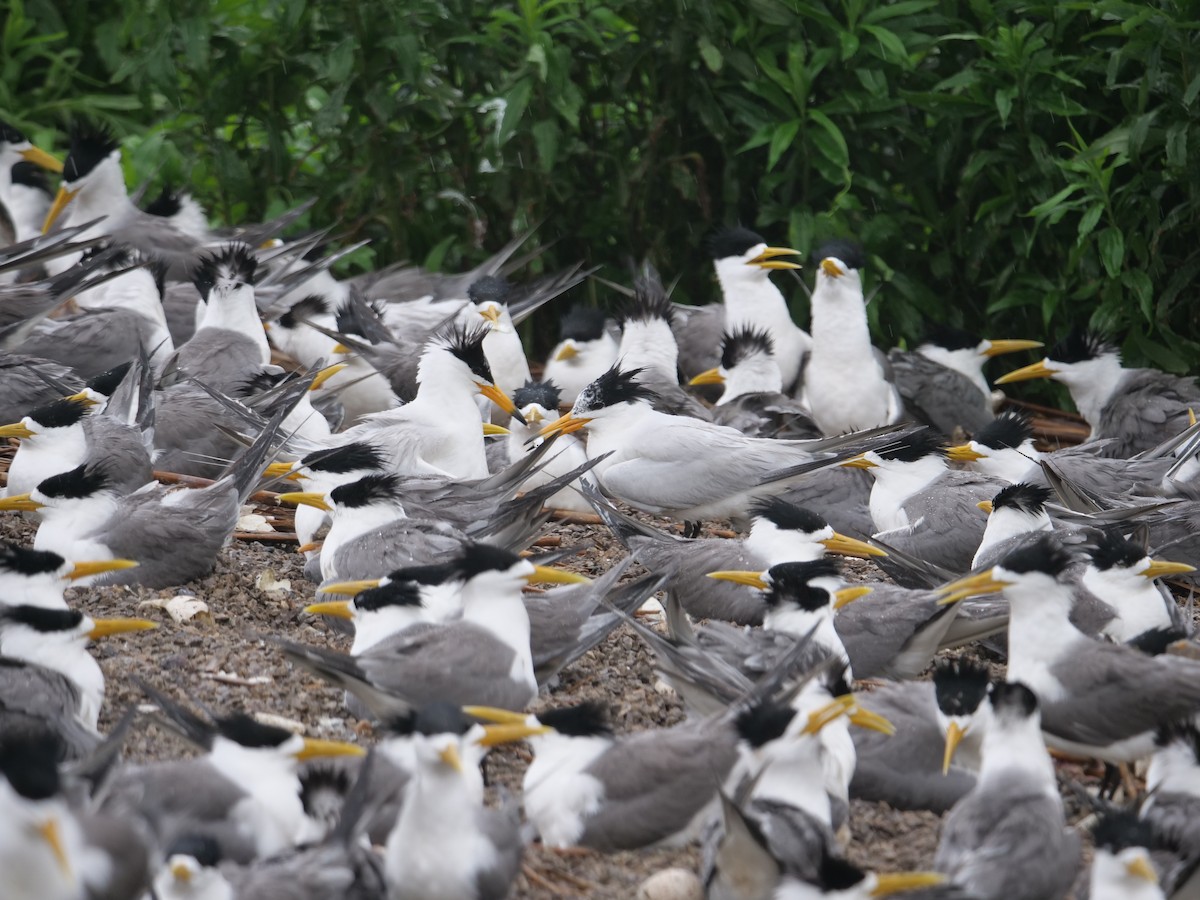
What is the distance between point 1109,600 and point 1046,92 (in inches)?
119

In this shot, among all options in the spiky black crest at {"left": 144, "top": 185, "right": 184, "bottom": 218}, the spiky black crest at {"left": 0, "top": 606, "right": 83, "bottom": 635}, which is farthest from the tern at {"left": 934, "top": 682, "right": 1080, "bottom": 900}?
the spiky black crest at {"left": 144, "top": 185, "right": 184, "bottom": 218}

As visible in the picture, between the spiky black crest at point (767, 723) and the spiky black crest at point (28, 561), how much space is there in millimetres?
1918

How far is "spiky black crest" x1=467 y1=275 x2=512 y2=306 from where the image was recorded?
683 centimetres

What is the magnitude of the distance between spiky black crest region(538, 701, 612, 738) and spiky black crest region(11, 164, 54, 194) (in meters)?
5.53

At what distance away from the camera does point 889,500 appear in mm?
5539

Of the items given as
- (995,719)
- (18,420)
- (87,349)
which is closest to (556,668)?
(995,719)

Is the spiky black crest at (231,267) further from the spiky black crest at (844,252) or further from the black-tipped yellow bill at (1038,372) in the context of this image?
the black-tipped yellow bill at (1038,372)

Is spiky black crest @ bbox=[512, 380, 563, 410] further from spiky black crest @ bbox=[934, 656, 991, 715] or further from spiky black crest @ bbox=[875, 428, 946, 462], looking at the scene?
spiky black crest @ bbox=[934, 656, 991, 715]

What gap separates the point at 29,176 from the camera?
7.91m

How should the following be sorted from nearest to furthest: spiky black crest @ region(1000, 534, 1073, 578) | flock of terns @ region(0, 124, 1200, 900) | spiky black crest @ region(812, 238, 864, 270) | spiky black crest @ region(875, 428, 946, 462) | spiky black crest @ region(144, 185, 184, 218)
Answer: flock of terns @ region(0, 124, 1200, 900)
spiky black crest @ region(1000, 534, 1073, 578)
spiky black crest @ region(875, 428, 946, 462)
spiky black crest @ region(812, 238, 864, 270)
spiky black crest @ region(144, 185, 184, 218)

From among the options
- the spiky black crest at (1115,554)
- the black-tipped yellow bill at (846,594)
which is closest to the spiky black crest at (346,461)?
the black-tipped yellow bill at (846,594)

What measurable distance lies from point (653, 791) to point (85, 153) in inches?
212

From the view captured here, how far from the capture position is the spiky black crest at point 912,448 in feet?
18.0

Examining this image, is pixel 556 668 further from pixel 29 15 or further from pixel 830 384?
pixel 29 15
